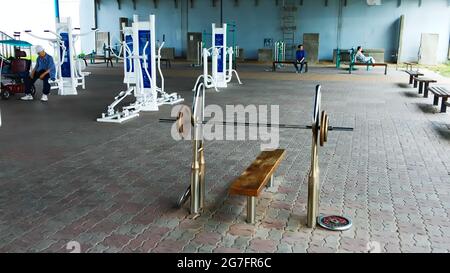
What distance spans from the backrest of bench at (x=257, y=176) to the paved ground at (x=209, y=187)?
1.14 ft

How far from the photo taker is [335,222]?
3.76 metres

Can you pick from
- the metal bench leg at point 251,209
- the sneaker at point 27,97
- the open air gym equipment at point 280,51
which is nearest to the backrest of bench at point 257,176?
the metal bench leg at point 251,209

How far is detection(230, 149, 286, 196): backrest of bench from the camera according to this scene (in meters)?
3.53

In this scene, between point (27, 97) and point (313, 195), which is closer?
point (313, 195)

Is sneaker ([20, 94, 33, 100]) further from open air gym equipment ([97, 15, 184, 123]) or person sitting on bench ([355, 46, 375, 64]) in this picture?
person sitting on bench ([355, 46, 375, 64])

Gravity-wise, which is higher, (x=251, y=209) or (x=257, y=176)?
(x=257, y=176)

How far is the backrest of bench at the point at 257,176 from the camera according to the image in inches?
139

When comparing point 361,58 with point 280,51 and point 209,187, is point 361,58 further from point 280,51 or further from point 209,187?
point 209,187

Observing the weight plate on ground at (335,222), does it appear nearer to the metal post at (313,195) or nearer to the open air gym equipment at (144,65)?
the metal post at (313,195)

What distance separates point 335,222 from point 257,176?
76 cm

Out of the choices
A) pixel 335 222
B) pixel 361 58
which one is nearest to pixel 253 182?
pixel 335 222

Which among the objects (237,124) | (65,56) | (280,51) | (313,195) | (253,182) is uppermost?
(280,51)
